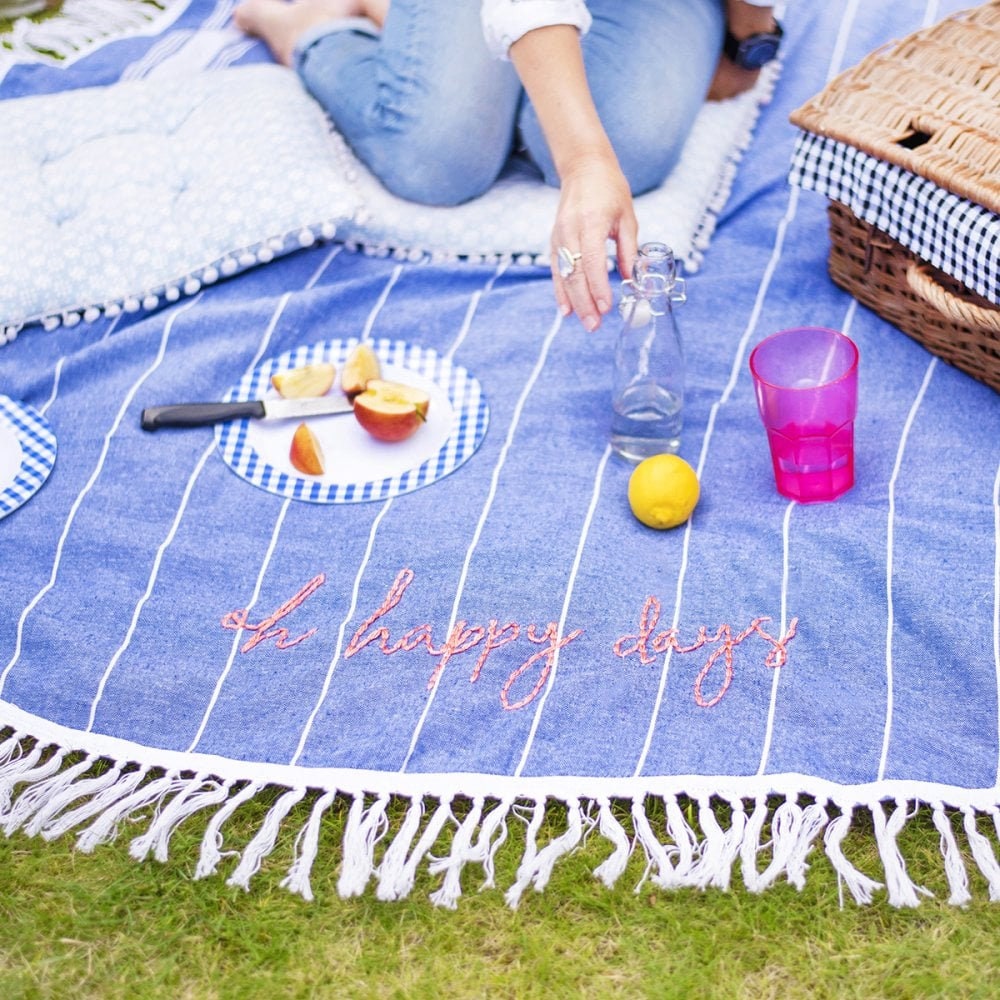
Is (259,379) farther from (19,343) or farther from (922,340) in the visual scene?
(922,340)

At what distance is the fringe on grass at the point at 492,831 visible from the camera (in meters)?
1.16

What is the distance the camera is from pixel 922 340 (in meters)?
1.72

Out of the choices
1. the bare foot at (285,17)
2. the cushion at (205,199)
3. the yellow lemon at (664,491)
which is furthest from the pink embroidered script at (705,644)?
the bare foot at (285,17)

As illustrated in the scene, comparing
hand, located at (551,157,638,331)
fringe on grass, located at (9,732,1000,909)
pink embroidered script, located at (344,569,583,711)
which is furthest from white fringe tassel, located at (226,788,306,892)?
hand, located at (551,157,638,331)

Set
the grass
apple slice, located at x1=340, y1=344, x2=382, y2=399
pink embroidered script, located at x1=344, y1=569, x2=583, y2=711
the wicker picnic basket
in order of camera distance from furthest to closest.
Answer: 1. apple slice, located at x1=340, y1=344, x2=382, y2=399
2. the wicker picnic basket
3. pink embroidered script, located at x1=344, y1=569, x2=583, y2=711
4. the grass

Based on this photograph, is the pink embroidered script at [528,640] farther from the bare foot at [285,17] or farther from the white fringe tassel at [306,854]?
the bare foot at [285,17]

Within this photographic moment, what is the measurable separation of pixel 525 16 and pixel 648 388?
Answer: 503 mm

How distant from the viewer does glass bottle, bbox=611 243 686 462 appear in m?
1.54

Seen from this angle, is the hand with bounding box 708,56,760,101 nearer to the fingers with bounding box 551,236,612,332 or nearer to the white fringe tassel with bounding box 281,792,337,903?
the fingers with bounding box 551,236,612,332

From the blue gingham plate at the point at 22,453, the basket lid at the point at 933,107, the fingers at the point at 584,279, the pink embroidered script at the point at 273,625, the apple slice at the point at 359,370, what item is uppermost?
the basket lid at the point at 933,107

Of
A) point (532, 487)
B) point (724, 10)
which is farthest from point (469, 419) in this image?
point (724, 10)

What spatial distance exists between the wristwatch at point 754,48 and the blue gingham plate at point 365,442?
2.80 ft

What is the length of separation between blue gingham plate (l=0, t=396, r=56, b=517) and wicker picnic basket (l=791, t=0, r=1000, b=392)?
1137mm

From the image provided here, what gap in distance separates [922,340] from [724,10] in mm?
771
